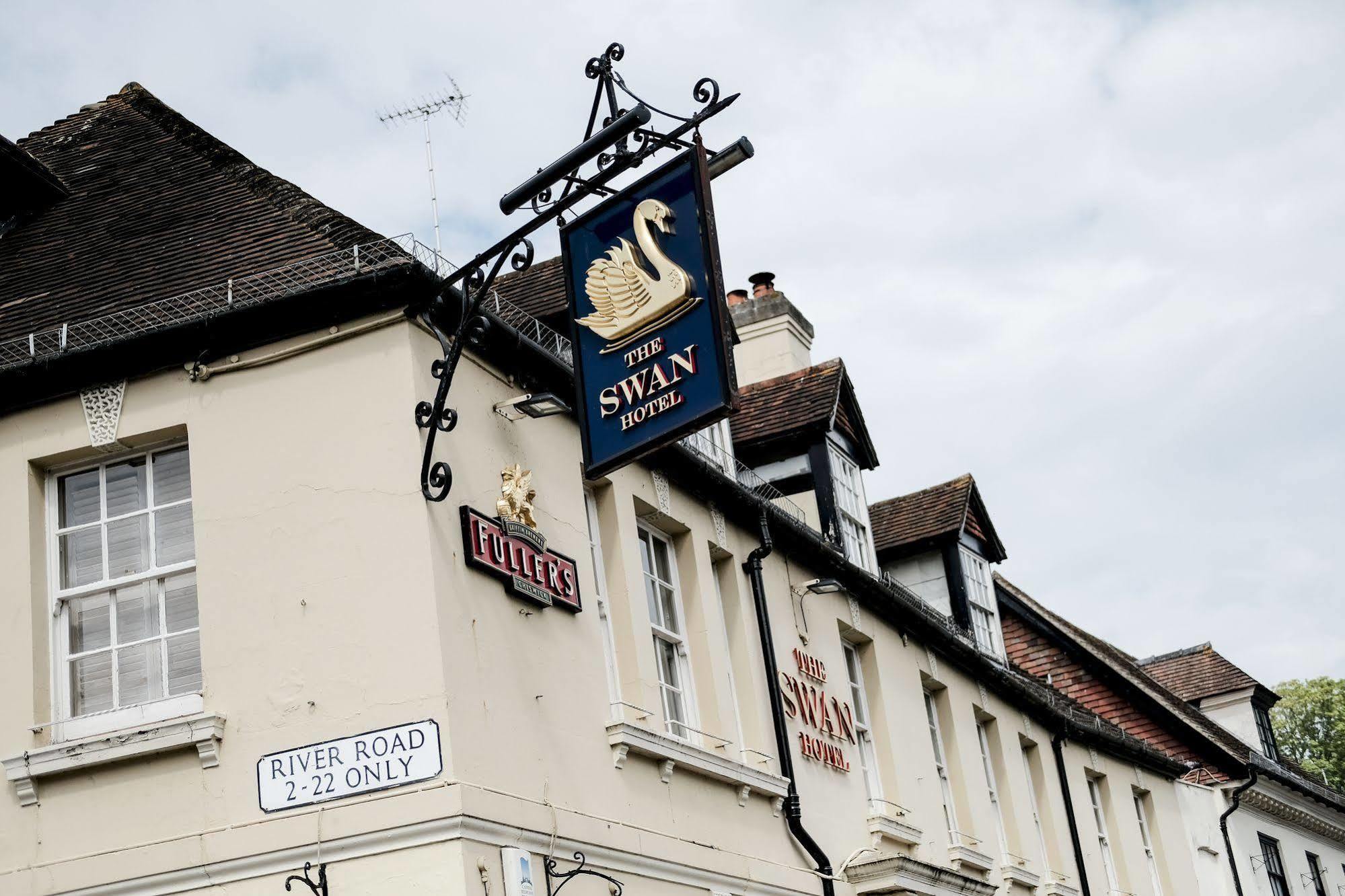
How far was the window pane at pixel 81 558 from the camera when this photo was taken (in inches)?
486

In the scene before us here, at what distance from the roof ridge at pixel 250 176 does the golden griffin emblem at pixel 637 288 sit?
1777 mm

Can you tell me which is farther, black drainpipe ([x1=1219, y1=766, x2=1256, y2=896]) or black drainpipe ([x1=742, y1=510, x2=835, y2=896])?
black drainpipe ([x1=1219, y1=766, x2=1256, y2=896])

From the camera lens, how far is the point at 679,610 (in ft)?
49.7

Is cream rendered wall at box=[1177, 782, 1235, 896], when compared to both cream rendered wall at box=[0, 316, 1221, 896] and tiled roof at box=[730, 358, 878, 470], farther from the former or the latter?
cream rendered wall at box=[0, 316, 1221, 896]

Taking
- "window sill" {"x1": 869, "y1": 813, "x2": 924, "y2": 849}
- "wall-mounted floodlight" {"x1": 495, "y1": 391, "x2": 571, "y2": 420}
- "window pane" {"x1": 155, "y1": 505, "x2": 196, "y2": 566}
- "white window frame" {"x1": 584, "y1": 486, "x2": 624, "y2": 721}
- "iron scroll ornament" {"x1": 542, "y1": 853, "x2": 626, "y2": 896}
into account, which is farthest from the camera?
"window sill" {"x1": 869, "y1": 813, "x2": 924, "y2": 849}

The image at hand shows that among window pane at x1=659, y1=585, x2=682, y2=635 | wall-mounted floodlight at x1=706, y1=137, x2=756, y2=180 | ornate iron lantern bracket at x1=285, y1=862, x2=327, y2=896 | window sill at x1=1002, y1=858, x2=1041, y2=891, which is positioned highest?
wall-mounted floodlight at x1=706, y1=137, x2=756, y2=180

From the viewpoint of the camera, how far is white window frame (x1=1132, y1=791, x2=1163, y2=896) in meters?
26.9

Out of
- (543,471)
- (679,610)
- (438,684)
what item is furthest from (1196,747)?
(438,684)

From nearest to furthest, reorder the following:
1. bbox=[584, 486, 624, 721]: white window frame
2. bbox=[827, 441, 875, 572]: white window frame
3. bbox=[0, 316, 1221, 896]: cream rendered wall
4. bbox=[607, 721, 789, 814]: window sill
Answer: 1. bbox=[0, 316, 1221, 896]: cream rendered wall
2. bbox=[607, 721, 789, 814]: window sill
3. bbox=[584, 486, 624, 721]: white window frame
4. bbox=[827, 441, 875, 572]: white window frame

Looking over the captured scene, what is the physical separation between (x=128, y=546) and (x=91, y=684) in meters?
0.98

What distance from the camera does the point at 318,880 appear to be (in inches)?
420

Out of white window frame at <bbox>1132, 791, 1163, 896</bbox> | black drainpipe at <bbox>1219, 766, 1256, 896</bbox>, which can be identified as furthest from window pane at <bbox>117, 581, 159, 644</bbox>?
black drainpipe at <bbox>1219, 766, 1256, 896</bbox>

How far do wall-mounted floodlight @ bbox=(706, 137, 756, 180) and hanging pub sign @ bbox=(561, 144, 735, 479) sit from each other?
104 millimetres

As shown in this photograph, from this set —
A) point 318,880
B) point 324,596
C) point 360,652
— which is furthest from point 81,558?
point 318,880
